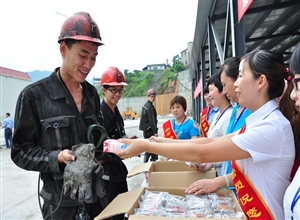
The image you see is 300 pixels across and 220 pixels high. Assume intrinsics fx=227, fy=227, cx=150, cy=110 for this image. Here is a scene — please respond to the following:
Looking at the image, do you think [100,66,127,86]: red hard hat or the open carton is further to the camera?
[100,66,127,86]: red hard hat

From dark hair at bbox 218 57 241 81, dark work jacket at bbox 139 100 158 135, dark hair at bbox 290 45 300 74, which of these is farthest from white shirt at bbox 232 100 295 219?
dark work jacket at bbox 139 100 158 135

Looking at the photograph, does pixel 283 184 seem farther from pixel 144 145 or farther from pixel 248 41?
pixel 248 41

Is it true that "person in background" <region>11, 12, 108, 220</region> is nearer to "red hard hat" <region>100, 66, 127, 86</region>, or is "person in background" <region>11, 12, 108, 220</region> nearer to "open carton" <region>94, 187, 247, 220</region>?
"open carton" <region>94, 187, 247, 220</region>

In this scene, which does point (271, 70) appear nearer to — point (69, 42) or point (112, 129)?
point (69, 42)

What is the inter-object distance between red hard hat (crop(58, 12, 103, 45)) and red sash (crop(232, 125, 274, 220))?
1.16 meters

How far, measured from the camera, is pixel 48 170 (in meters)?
1.29

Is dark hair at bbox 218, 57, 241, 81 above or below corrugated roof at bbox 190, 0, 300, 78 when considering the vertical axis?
below

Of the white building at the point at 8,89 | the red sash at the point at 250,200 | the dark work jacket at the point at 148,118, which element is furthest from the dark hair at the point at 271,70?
the white building at the point at 8,89

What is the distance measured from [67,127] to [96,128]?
0.17 metres

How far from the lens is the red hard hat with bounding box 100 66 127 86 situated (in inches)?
94.6

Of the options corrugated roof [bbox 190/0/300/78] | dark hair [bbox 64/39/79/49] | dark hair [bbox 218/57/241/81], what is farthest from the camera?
corrugated roof [bbox 190/0/300/78]

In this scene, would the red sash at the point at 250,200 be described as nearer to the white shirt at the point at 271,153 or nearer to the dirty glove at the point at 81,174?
the white shirt at the point at 271,153

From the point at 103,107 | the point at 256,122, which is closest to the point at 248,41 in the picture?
the point at 103,107

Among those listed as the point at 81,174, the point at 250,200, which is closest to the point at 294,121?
the point at 250,200
